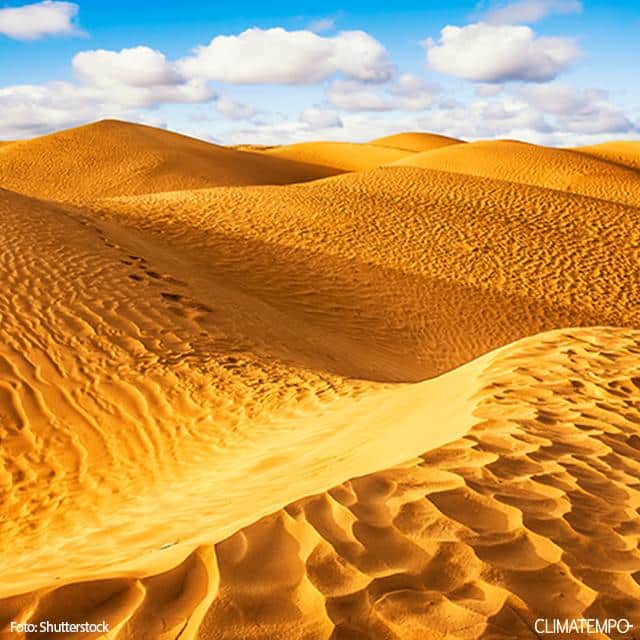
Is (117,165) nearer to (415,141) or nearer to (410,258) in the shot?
(410,258)

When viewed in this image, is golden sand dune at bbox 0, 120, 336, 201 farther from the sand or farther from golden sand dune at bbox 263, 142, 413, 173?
the sand

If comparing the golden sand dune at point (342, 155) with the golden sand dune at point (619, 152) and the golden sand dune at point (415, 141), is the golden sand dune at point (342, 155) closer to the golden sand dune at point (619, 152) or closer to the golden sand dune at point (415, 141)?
the golden sand dune at point (415, 141)

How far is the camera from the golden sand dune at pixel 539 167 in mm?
32375

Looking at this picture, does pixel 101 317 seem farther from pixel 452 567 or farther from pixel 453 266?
pixel 453 266

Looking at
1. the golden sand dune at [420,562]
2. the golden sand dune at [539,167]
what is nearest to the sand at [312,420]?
the golden sand dune at [420,562]

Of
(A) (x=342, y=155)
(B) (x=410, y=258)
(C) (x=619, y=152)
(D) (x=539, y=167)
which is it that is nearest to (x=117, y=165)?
(D) (x=539, y=167)

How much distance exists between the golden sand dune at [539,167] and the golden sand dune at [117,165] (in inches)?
436

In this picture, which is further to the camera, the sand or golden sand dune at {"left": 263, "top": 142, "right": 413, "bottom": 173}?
golden sand dune at {"left": 263, "top": 142, "right": 413, "bottom": 173}

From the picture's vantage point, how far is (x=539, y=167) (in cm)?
3594

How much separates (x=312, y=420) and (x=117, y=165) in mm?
34944

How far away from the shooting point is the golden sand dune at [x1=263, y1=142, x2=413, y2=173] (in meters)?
56.7

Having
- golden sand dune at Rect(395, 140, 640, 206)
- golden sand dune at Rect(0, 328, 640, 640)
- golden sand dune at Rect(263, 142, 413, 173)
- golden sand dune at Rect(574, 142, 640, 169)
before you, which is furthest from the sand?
golden sand dune at Rect(263, 142, 413, 173)

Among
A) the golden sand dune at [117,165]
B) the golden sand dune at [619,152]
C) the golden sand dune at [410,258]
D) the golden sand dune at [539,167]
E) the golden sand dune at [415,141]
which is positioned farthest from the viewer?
the golden sand dune at [415,141]

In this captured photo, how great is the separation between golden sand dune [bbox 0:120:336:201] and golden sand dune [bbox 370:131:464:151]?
2733cm
